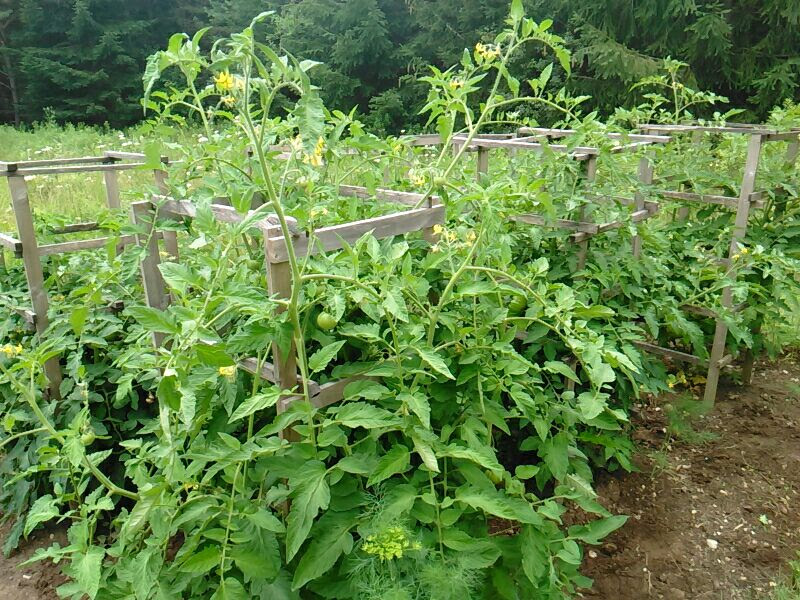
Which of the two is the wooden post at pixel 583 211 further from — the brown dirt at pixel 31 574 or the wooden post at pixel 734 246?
the brown dirt at pixel 31 574

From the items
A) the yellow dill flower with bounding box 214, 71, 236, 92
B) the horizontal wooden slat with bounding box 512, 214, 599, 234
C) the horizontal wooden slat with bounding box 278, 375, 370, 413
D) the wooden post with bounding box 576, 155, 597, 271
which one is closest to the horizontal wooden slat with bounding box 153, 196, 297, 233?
the yellow dill flower with bounding box 214, 71, 236, 92

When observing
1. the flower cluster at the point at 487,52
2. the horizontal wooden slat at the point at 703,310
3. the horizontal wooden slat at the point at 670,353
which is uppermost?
the flower cluster at the point at 487,52

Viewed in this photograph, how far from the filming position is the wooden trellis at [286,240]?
1.75 meters

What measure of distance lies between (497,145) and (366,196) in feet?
2.55

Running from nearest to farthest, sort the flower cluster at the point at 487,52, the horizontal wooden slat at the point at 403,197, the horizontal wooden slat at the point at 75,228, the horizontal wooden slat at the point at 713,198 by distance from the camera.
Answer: the flower cluster at the point at 487,52 → the horizontal wooden slat at the point at 403,197 → the horizontal wooden slat at the point at 75,228 → the horizontal wooden slat at the point at 713,198

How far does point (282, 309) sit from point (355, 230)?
0.33 meters

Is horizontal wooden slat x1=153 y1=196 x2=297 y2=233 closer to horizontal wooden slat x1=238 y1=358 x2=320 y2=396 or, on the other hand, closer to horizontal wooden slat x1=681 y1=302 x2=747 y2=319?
horizontal wooden slat x1=238 y1=358 x2=320 y2=396

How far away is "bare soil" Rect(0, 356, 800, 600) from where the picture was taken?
2.57 m

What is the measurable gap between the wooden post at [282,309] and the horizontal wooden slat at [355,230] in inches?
1.3

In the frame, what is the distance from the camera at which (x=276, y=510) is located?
6.34 ft

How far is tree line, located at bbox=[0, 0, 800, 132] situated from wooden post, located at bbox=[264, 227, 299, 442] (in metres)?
9.87

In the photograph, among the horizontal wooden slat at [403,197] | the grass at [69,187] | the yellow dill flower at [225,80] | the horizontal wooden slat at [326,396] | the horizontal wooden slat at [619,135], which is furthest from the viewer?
the grass at [69,187]

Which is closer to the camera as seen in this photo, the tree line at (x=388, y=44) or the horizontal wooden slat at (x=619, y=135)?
the horizontal wooden slat at (x=619, y=135)

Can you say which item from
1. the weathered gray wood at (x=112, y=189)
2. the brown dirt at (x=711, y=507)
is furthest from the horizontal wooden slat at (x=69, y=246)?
the brown dirt at (x=711, y=507)
